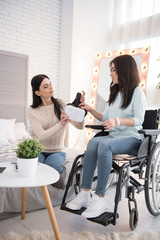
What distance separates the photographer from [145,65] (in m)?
3.22

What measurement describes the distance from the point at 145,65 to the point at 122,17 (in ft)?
4.16

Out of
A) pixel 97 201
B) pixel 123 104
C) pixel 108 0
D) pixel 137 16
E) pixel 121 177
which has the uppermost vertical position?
pixel 108 0

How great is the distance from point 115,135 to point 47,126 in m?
0.60

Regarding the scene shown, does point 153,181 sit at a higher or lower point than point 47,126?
lower

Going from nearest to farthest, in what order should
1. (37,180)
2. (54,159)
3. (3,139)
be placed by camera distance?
(37,180)
(54,159)
(3,139)

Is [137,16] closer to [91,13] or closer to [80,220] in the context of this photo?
[91,13]

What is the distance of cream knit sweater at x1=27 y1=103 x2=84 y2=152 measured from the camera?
6.85 ft

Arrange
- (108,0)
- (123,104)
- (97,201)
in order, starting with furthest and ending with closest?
(108,0), (123,104), (97,201)

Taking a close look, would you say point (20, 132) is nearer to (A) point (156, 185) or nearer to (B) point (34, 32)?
(B) point (34, 32)

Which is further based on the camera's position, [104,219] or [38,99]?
[38,99]

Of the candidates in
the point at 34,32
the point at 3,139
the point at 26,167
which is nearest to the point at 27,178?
the point at 26,167

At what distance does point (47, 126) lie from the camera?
217 centimetres

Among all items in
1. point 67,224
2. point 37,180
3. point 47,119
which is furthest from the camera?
point 47,119

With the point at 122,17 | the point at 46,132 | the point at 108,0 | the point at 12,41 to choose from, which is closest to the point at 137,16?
the point at 122,17
